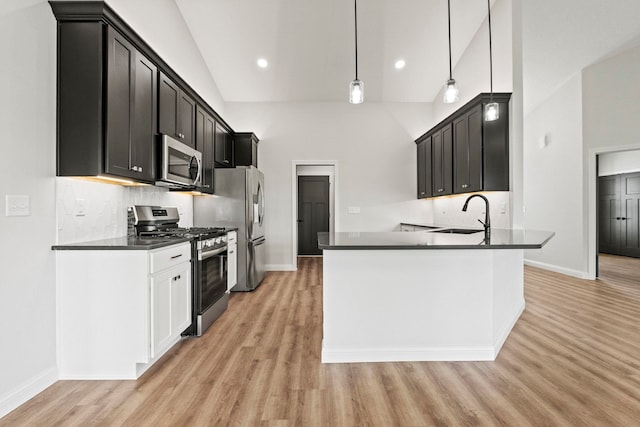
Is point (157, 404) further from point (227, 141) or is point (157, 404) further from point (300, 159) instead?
point (300, 159)

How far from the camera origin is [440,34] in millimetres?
4801

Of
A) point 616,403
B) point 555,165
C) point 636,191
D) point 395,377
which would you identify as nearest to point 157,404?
point 395,377

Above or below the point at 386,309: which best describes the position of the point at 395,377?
below

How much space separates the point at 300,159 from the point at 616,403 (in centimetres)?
518

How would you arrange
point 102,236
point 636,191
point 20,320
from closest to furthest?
point 20,320 → point 102,236 → point 636,191

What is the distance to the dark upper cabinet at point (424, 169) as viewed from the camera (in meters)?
5.51

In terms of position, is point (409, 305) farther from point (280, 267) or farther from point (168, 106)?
point (280, 267)

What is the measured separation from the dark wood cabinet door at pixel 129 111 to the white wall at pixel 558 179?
5.78 meters

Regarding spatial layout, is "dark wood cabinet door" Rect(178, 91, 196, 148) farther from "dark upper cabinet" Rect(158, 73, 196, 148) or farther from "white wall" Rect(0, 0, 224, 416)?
"white wall" Rect(0, 0, 224, 416)

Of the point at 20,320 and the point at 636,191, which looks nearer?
the point at 20,320

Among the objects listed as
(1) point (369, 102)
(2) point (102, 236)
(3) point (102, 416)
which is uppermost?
(1) point (369, 102)

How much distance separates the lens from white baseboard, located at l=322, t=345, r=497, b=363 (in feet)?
7.81

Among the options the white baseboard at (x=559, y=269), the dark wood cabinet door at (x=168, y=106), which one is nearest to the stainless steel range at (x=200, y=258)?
the dark wood cabinet door at (x=168, y=106)

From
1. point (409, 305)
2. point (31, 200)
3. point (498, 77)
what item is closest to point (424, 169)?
point (498, 77)
